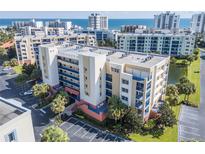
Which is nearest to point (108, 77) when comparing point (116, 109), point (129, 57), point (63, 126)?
point (129, 57)

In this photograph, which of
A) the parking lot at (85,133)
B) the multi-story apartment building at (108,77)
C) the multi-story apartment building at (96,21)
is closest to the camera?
the parking lot at (85,133)

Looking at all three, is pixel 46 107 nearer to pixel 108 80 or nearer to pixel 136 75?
pixel 108 80

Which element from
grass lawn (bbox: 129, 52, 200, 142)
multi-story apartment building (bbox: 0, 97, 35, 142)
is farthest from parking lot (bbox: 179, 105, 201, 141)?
multi-story apartment building (bbox: 0, 97, 35, 142)

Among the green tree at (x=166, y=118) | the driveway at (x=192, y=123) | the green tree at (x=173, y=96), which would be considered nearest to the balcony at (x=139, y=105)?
the green tree at (x=166, y=118)

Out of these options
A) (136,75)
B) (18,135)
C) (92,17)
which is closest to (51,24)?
(92,17)

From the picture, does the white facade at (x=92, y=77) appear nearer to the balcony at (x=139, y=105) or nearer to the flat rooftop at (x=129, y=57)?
the flat rooftop at (x=129, y=57)

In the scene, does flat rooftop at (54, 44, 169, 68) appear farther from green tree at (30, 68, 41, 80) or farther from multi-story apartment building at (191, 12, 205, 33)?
multi-story apartment building at (191, 12, 205, 33)

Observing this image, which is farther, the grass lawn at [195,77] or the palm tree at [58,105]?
the grass lawn at [195,77]
